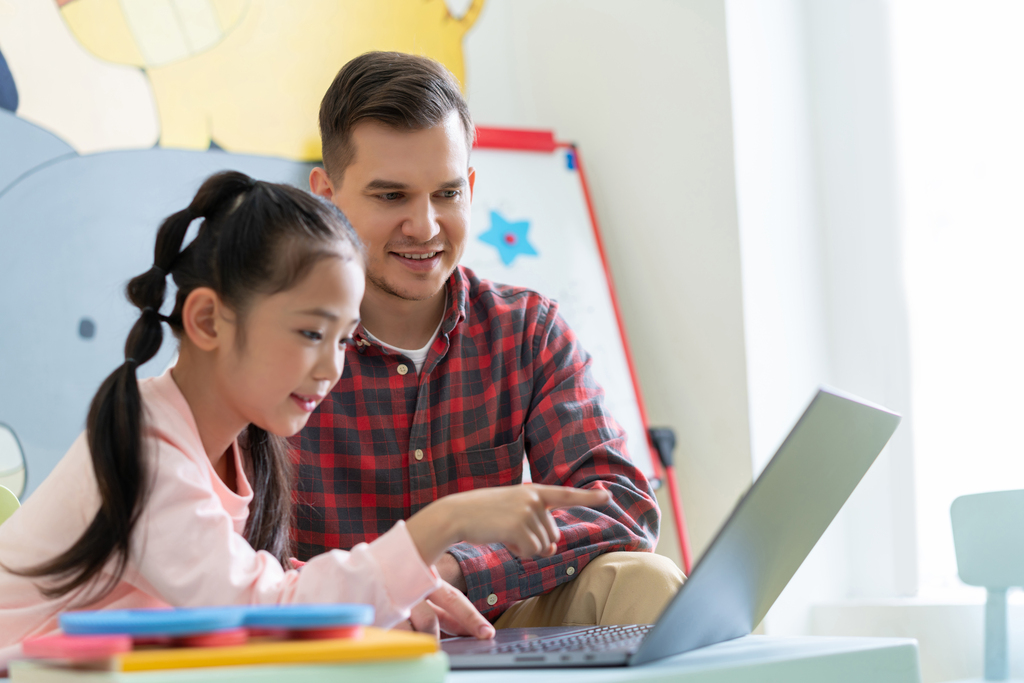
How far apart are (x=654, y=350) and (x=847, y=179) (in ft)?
1.91

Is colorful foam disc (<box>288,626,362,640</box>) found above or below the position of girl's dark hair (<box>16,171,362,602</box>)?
below

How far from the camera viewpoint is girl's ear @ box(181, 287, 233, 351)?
80cm

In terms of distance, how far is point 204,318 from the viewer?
81cm

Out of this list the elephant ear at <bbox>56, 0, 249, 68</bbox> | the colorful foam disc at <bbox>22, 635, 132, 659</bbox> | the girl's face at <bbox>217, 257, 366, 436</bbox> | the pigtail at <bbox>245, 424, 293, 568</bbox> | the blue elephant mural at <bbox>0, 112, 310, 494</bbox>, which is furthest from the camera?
the elephant ear at <bbox>56, 0, 249, 68</bbox>

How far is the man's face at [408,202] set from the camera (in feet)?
4.14

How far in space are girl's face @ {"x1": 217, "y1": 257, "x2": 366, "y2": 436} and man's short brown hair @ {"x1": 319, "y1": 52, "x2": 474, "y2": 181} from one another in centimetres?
50

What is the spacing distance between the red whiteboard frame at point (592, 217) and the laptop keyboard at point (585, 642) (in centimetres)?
124

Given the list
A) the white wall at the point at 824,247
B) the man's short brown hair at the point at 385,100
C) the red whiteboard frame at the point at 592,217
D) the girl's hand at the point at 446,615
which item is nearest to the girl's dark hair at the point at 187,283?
the girl's hand at the point at 446,615

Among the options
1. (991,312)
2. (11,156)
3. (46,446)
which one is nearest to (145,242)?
(11,156)

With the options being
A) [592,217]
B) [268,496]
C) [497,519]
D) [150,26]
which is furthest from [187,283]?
[592,217]

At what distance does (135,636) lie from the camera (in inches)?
19.1

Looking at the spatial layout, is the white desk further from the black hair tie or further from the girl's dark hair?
the black hair tie

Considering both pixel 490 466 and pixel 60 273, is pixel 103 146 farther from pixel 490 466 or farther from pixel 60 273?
pixel 490 466

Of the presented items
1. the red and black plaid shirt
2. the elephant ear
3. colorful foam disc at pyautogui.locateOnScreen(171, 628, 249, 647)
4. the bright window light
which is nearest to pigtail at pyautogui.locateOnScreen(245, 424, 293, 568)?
the red and black plaid shirt
